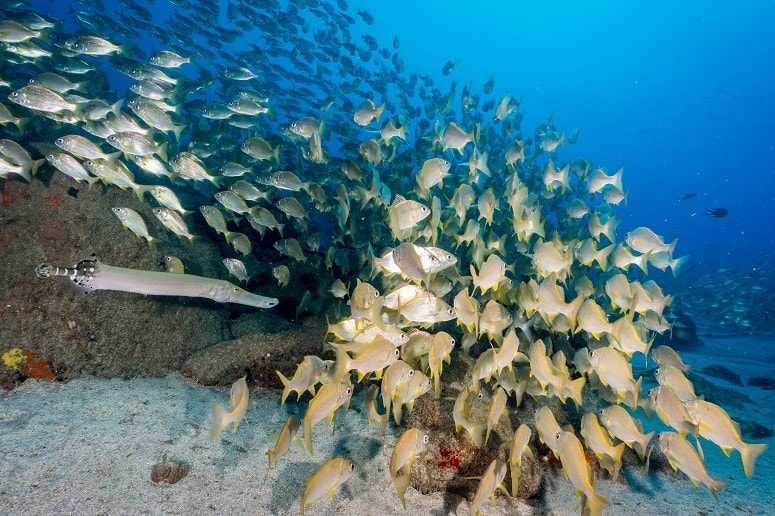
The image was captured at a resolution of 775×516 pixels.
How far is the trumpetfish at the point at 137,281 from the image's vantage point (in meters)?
2.61

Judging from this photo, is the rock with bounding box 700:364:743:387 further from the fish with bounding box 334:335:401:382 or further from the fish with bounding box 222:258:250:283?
the fish with bounding box 222:258:250:283

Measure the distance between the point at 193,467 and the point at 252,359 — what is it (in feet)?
6.56

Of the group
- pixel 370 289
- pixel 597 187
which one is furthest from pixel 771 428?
pixel 370 289

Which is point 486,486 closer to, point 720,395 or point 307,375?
point 307,375

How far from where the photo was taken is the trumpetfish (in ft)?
8.57

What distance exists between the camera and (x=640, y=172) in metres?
144

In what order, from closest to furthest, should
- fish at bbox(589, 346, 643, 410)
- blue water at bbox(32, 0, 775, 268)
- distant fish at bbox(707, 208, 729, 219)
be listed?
fish at bbox(589, 346, 643, 410) < distant fish at bbox(707, 208, 729, 219) < blue water at bbox(32, 0, 775, 268)

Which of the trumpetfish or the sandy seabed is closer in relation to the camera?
the trumpetfish

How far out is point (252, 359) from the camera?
5582mm

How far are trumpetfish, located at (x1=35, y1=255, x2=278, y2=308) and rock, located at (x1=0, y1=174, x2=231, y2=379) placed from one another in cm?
274

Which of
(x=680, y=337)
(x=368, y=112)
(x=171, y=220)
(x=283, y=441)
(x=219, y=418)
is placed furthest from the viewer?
(x=680, y=337)

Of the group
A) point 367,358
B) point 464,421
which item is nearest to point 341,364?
point 367,358

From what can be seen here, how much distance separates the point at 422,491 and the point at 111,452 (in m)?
2.90

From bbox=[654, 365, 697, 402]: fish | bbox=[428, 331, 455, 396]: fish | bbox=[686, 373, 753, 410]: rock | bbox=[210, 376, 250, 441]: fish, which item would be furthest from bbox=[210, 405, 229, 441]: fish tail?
bbox=[686, 373, 753, 410]: rock
